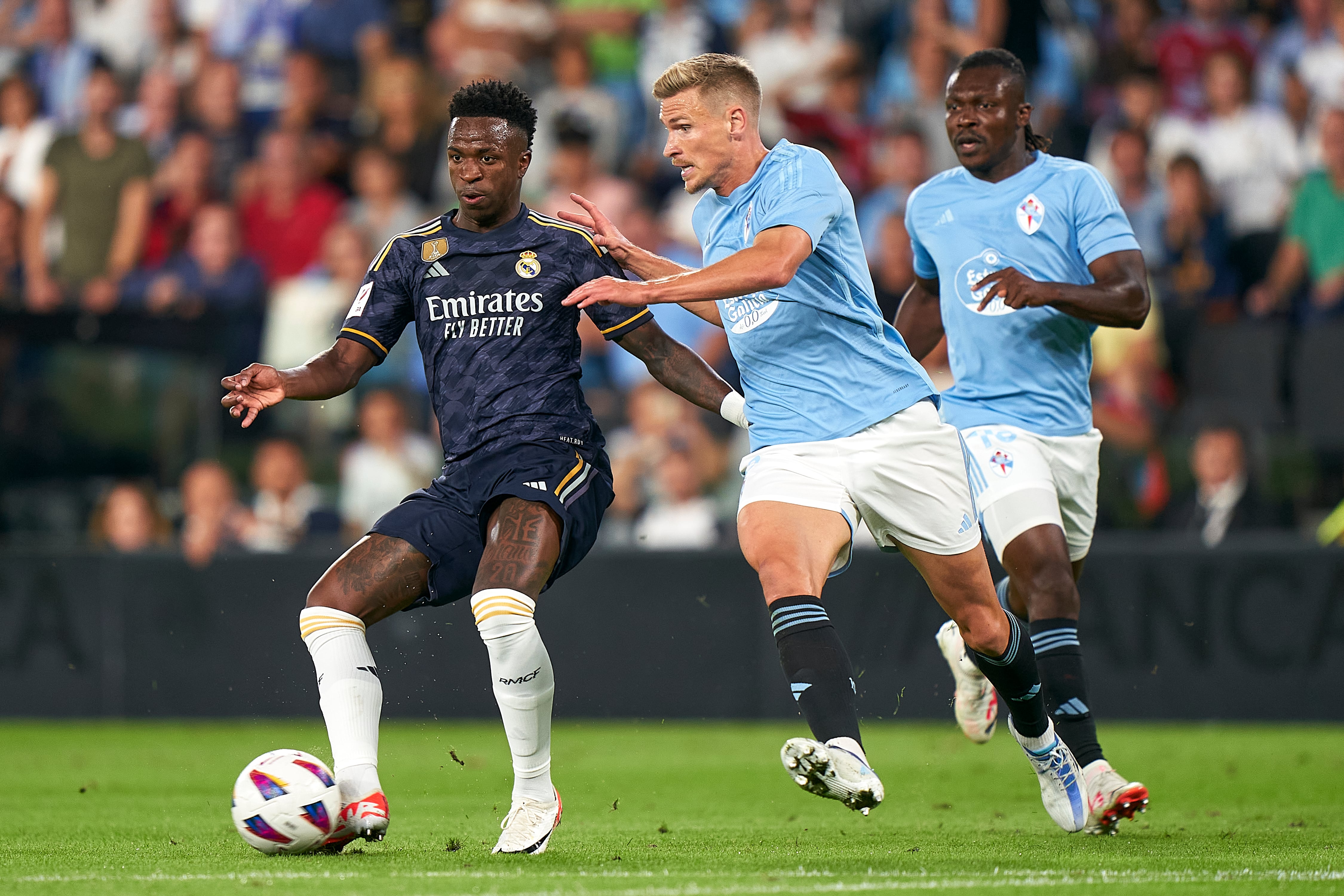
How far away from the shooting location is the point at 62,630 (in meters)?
11.4

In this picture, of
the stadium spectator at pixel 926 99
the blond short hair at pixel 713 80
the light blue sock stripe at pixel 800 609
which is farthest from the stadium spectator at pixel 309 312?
the light blue sock stripe at pixel 800 609

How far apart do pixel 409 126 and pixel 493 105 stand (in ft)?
28.3

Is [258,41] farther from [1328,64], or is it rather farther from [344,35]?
[1328,64]

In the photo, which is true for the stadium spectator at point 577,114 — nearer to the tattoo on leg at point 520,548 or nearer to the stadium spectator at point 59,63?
the stadium spectator at point 59,63

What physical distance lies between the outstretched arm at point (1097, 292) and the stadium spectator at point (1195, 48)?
300 inches

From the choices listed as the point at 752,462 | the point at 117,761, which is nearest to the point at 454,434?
the point at 752,462

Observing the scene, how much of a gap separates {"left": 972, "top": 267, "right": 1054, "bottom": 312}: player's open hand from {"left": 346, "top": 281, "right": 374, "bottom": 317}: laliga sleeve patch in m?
2.06

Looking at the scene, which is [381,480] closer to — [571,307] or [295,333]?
[295,333]

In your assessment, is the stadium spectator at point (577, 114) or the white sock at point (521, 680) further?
the stadium spectator at point (577, 114)

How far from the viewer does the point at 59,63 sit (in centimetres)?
1543

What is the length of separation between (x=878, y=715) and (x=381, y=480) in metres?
3.53

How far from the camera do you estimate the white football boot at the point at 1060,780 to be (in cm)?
612

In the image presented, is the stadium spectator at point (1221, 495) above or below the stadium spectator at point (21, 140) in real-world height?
below

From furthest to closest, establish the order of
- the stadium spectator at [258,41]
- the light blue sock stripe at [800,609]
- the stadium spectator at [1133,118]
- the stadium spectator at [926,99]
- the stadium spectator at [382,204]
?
the stadium spectator at [258,41], the stadium spectator at [382,204], the stadium spectator at [926,99], the stadium spectator at [1133,118], the light blue sock stripe at [800,609]
